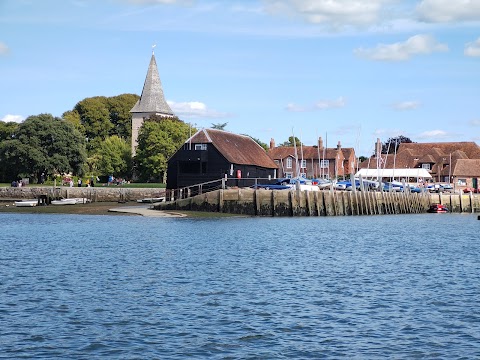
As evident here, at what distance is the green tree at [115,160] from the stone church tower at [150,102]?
15746 millimetres

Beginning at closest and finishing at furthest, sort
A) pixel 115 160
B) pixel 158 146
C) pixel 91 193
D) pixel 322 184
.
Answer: pixel 91 193 → pixel 322 184 → pixel 158 146 → pixel 115 160

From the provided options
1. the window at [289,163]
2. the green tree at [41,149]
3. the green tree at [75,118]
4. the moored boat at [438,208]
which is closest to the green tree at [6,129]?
the green tree at [75,118]

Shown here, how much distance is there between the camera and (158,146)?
120 metres

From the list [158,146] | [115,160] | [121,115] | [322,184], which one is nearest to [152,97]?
[121,115]

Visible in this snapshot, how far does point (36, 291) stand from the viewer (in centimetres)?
2845

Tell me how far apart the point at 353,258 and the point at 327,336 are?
767 inches

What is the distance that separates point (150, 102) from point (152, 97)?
152cm

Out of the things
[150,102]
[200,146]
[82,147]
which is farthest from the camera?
[150,102]

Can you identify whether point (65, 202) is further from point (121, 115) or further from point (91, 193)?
point (121, 115)

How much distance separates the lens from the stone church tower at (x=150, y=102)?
6019 inches

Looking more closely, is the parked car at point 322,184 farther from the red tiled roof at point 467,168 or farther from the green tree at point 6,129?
the green tree at point 6,129

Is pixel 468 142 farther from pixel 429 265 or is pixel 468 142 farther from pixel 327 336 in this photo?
pixel 327 336

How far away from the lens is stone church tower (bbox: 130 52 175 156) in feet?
502

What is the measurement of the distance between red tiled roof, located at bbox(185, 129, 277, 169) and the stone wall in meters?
10.9
